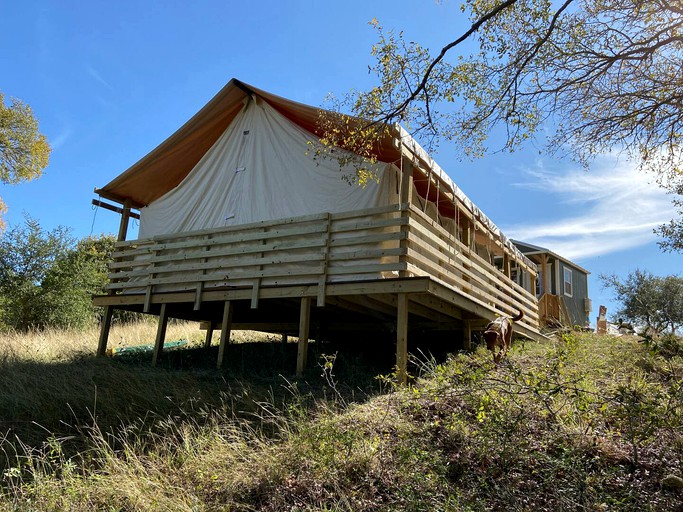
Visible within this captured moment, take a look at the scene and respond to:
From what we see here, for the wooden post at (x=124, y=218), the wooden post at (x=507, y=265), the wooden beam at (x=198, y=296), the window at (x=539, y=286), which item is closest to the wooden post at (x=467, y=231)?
the wooden post at (x=507, y=265)

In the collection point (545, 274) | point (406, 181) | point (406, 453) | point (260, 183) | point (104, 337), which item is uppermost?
point (545, 274)

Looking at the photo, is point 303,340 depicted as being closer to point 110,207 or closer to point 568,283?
point 110,207

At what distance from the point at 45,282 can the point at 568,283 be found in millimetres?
21162

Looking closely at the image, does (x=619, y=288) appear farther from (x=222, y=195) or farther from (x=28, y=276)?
(x=28, y=276)

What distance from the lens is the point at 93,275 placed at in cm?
1955

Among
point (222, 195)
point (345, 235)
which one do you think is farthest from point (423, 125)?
point (222, 195)

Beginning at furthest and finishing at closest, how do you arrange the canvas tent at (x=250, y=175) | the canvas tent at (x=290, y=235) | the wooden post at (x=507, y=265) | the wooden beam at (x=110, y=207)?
1. the wooden post at (x=507, y=265)
2. the wooden beam at (x=110, y=207)
3. the canvas tent at (x=250, y=175)
4. the canvas tent at (x=290, y=235)

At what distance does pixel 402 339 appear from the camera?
7492 mm

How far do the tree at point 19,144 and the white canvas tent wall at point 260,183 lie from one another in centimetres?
997

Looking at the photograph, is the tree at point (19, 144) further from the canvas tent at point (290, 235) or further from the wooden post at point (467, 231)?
the wooden post at point (467, 231)

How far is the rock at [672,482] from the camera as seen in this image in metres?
3.75

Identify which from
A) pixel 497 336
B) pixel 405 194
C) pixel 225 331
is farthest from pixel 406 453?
pixel 225 331

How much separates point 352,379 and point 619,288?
2105cm

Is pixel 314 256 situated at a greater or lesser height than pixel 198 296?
greater
